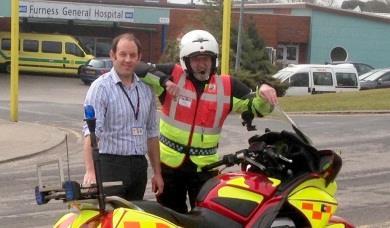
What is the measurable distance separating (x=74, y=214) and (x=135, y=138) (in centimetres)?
88

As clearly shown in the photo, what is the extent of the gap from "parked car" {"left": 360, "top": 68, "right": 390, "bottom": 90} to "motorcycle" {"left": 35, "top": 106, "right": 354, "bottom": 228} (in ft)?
108

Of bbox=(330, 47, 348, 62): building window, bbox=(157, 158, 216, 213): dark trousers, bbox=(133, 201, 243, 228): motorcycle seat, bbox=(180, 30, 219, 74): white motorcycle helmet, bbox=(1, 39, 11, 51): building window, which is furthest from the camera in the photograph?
bbox=(330, 47, 348, 62): building window

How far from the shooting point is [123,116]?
5098mm

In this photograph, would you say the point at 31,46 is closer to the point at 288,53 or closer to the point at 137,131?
the point at 288,53

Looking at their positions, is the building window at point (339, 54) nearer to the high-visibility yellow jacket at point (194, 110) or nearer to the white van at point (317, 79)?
the white van at point (317, 79)

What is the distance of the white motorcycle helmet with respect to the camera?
17.3 ft

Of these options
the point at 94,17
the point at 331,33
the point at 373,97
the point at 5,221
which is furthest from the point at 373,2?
the point at 5,221

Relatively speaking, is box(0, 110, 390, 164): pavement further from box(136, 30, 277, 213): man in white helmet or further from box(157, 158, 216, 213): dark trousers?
box(136, 30, 277, 213): man in white helmet

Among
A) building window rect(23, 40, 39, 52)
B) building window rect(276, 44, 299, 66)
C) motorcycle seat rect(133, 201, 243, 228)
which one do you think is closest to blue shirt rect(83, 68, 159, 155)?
motorcycle seat rect(133, 201, 243, 228)

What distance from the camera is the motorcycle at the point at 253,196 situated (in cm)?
420

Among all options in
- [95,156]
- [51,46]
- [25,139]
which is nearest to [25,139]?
[25,139]

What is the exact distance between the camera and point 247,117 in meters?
5.62

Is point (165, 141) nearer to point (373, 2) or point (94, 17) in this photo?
point (94, 17)

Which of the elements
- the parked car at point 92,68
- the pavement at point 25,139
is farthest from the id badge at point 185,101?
the parked car at point 92,68
